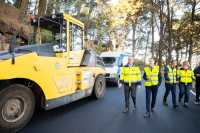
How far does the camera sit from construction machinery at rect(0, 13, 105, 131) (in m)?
7.00

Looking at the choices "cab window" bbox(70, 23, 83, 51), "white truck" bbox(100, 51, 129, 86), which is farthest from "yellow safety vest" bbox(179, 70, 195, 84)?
"white truck" bbox(100, 51, 129, 86)

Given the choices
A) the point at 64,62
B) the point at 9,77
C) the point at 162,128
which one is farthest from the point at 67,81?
the point at 162,128

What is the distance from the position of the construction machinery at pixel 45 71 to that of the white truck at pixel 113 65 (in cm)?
651

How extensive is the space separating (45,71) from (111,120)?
91.1 inches

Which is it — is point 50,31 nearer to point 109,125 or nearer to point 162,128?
point 109,125

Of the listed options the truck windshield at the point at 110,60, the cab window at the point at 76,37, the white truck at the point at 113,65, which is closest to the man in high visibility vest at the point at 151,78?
the cab window at the point at 76,37

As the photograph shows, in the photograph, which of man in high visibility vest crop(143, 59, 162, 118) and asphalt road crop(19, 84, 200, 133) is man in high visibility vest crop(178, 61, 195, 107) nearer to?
asphalt road crop(19, 84, 200, 133)

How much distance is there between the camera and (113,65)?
19188 mm

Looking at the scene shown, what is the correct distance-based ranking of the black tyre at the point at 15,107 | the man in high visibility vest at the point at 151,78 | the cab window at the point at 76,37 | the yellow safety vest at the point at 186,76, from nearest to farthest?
the black tyre at the point at 15,107 < the man in high visibility vest at the point at 151,78 < the cab window at the point at 76,37 < the yellow safety vest at the point at 186,76

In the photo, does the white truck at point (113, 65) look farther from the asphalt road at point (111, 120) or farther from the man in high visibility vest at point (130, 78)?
the man in high visibility vest at point (130, 78)

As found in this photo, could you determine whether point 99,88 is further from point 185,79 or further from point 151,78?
point 151,78

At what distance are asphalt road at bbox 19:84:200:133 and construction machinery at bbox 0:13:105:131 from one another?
0.45 meters

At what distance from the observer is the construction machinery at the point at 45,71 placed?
7000 millimetres

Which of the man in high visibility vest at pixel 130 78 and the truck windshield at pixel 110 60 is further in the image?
the truck windshield at pixel 110 60
